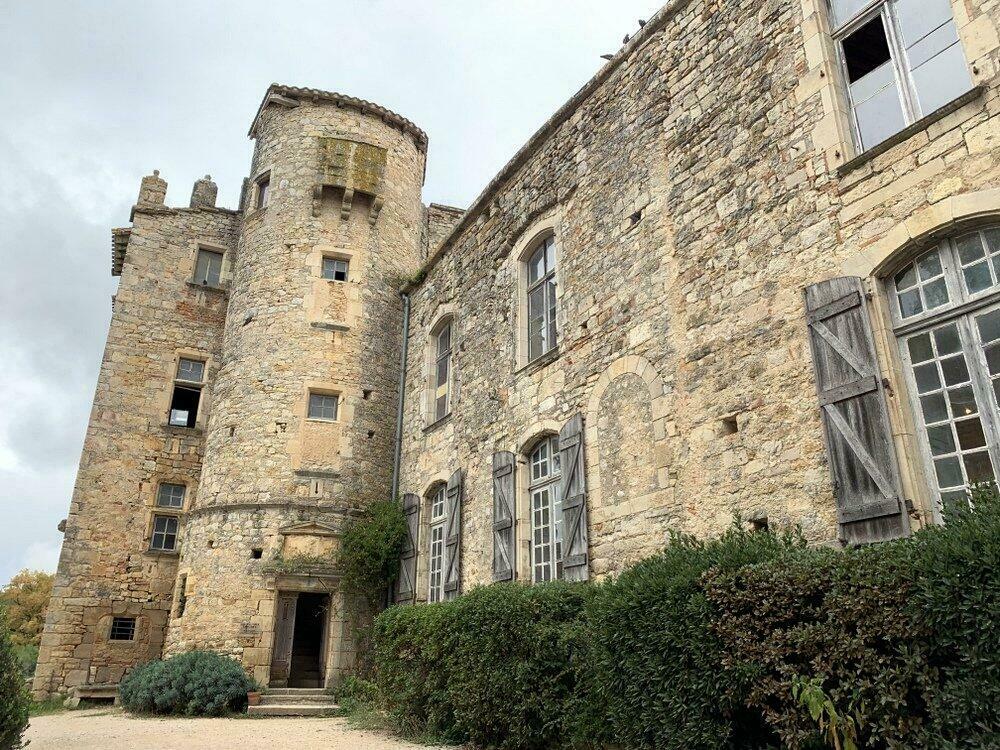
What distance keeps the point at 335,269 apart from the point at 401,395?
2752 mm

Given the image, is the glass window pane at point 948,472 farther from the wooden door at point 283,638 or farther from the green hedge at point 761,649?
the wooden door at point 283,638

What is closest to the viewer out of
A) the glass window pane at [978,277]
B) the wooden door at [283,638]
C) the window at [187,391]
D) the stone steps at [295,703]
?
the glass window pane at [978,277]

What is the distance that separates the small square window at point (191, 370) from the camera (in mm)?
15070

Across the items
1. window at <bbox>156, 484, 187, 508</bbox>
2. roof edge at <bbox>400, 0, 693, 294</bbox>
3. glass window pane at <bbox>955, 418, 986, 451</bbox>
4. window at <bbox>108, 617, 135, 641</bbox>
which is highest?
roof edge at <bbox>400, 0, 693, 294</bbox>

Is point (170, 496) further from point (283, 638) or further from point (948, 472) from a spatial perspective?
point (948, 472)

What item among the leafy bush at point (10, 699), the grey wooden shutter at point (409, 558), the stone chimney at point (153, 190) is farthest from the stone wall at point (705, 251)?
the stone chimney at point (153, 190)

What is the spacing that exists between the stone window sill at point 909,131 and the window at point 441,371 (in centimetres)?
733

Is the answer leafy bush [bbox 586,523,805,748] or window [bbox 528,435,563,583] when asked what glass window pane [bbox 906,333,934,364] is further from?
window [bbox 528,435,563,583]

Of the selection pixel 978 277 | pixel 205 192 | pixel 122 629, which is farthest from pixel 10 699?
pixel 205 192

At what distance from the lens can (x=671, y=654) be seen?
457 cm

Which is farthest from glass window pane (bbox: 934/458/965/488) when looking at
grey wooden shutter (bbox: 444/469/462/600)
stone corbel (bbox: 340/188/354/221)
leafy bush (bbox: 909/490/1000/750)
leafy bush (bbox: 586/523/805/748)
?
stone corbel (bbox: 340/188/354/221)

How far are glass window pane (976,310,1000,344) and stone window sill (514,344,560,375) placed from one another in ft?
15.4

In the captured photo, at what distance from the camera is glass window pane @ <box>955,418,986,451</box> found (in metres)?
4.62

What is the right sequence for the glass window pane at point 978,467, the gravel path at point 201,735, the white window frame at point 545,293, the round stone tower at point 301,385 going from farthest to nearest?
the round stone tower at point 301,385 < the white window frame at point 545,293 < the gravel path at point 201,735 < the glass window pane at point 978,467
